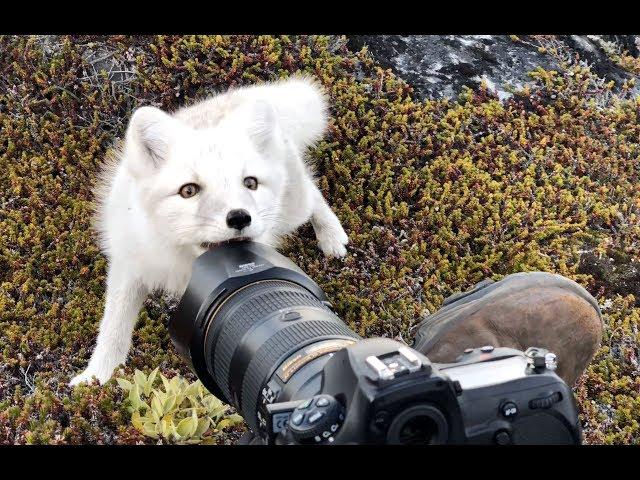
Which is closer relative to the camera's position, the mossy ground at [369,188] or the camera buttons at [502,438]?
the camera buttons at [502,438]

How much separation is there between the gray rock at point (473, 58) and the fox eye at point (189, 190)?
2.14 m

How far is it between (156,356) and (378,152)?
170cm

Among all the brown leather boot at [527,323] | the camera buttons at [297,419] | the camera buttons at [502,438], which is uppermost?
the camera buttons at [297,419]

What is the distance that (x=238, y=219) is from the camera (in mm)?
2701

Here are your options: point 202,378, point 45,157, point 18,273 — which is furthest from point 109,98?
point 202,378

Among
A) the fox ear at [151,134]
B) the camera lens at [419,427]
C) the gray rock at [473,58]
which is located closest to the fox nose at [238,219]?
the fox ear at [151,134]

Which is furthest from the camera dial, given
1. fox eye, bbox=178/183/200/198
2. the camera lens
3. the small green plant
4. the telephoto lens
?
fox eye, bbox=178/183/200/198

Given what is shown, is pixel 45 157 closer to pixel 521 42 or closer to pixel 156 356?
pixel 156 356

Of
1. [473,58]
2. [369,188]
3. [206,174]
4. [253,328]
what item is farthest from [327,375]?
[473,58]

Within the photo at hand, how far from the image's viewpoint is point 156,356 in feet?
11.3

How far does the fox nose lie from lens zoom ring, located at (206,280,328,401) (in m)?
0.29

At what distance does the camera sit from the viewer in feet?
5.70

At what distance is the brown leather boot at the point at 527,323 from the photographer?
3.05 m

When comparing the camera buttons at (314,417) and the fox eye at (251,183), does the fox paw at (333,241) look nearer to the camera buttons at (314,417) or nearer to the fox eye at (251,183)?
the fox eye at (251,183)
